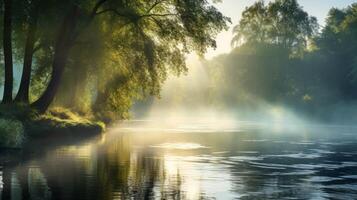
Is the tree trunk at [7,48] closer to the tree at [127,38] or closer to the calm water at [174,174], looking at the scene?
the tree at [127,38]

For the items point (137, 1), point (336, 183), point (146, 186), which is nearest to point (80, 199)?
point (146, 186)

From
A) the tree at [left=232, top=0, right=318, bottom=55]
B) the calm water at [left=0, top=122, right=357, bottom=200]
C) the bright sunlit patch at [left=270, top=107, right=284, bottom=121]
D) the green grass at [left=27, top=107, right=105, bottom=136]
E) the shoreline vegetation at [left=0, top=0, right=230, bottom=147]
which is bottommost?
the calm water at [left=0, top=122, right=357, bottom=200]

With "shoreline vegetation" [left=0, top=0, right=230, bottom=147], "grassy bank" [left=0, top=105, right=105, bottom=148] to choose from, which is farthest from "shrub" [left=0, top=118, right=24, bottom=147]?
"shoreline vegetation" [left=0, top=0, right=230, bottom=147]

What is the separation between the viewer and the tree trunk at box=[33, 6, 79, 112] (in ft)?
148

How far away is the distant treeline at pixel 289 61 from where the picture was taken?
3661 inches

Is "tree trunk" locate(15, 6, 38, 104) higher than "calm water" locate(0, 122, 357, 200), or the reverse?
"tree trunk" locate(15, 6, 38, 104)

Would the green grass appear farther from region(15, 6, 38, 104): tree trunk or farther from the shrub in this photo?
the shrub

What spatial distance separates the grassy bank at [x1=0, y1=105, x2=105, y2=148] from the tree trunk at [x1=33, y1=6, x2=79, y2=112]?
5.51 ft

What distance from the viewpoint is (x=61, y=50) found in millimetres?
45594

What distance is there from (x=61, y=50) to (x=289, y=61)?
208 ft

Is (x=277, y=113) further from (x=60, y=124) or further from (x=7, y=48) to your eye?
(x=7, y=48)

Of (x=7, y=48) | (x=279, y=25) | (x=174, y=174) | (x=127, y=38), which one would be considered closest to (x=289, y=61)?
(x=279, y=25)

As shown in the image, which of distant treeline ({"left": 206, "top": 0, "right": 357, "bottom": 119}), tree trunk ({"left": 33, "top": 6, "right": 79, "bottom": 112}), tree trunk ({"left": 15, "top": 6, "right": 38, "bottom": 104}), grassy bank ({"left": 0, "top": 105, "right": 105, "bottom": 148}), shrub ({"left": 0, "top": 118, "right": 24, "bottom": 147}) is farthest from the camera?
distant treeline ({"left": 206, "top": 0, "right": 357, "bottom": 119})

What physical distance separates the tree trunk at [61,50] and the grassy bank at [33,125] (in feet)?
5.51
